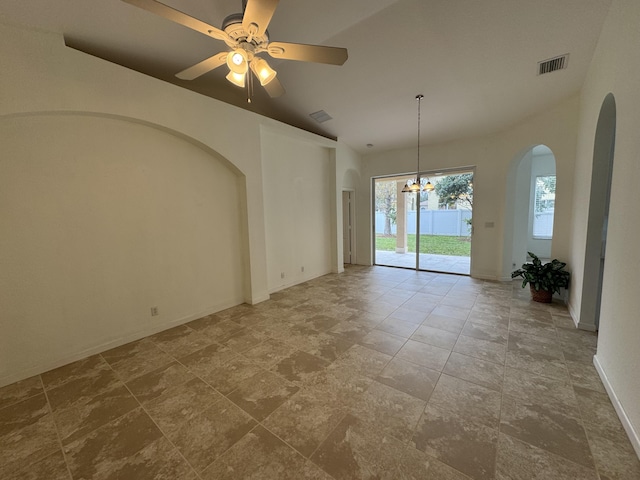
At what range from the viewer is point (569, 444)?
1.64m

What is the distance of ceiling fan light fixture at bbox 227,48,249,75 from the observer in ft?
6.46

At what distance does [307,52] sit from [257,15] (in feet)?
1.52

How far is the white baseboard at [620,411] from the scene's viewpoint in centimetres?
161

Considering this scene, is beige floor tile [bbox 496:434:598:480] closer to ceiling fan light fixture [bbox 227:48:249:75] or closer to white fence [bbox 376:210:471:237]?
ceiling fan light fixture [bbox 227:48:249:75]

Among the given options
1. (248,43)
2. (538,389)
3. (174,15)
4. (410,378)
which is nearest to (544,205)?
(538,389)

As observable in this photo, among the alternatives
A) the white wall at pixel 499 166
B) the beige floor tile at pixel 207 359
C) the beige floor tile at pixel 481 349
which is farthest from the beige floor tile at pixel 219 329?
the white wall at pixel 499 166

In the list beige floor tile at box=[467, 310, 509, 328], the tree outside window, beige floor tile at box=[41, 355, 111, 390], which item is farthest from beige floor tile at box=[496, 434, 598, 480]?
the tree outside window

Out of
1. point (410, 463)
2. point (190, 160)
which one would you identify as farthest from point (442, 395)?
point (190, 160)

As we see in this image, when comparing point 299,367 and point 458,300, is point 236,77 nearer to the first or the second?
point 299,367

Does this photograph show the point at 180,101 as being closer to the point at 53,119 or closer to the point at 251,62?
the point at 53,119

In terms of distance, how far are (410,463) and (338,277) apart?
14.8ft

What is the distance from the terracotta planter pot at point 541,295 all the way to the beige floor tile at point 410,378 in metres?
2.97

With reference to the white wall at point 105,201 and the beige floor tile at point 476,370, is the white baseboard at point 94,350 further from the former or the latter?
the beige floor tile at point 476,370

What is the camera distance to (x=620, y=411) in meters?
1.84
